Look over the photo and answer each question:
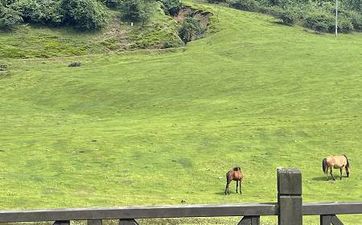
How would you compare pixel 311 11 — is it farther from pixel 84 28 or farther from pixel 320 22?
pixel 84 28

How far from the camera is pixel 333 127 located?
158ft

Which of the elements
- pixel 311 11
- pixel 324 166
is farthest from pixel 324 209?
pixel 311 11

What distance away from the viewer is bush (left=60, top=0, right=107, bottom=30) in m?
102

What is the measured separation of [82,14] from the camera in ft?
331

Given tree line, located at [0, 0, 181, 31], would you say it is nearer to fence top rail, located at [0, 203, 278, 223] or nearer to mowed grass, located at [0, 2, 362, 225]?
mowed grass, located at [0, 2, 362, 225]


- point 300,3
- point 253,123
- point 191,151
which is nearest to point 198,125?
point 253,123

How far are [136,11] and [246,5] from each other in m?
34.7

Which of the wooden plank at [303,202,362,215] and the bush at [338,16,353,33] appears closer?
the wooden plank at [303,202,362,215]

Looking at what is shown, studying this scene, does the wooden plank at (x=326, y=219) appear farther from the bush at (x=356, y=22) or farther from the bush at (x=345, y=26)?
the bush at (x=356, y=22)

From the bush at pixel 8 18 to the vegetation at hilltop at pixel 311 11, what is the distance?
49.7 m

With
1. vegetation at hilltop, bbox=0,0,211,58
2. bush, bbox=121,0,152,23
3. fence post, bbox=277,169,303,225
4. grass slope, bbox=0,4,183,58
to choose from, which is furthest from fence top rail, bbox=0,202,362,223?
bush, bbox=121,0,152,23

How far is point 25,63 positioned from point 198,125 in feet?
143

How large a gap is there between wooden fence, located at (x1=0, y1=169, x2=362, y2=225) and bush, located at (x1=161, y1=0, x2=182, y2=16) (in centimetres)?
11571

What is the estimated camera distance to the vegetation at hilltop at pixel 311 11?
11956 cm
